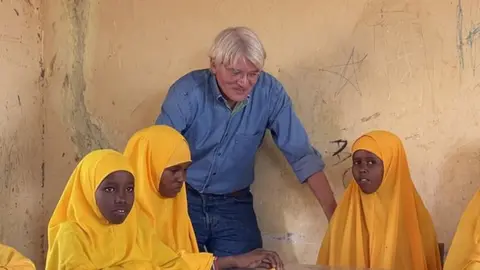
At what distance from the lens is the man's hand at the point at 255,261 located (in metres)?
2.30

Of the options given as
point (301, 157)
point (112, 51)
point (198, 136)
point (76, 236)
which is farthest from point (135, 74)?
point (76, 236)

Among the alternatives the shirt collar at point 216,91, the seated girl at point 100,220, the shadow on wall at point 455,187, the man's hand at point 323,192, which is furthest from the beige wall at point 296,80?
the seated girl at point 100,220

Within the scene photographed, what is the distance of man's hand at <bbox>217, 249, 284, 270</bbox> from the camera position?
2.30 meters

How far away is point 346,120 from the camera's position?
3020 millimetres

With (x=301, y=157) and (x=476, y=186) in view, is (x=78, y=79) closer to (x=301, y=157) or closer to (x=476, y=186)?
(x=301, y=157)

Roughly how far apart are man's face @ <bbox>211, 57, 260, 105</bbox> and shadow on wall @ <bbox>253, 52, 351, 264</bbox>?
17.2 inches

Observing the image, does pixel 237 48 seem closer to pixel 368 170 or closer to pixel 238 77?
pixel 238 77

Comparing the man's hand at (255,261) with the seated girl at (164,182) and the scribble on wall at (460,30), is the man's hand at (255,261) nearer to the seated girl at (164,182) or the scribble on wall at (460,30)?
the seated girl at (164,182)

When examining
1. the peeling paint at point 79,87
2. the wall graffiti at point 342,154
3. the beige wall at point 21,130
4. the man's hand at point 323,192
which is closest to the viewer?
the man's hand at point 323,192

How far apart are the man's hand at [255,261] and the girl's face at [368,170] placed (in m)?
0.49

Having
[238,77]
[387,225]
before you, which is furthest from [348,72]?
[387,225]

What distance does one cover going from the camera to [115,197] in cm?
218

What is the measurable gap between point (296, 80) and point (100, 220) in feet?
3.96

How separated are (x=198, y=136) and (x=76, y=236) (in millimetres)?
829
